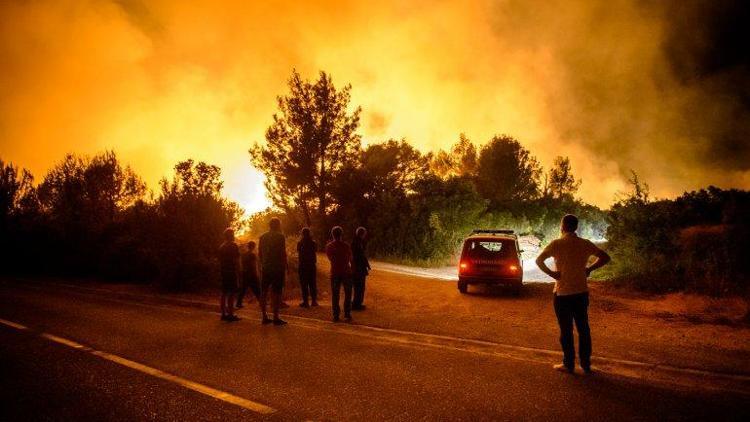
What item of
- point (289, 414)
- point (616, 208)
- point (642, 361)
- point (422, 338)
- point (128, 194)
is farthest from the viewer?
point (128, 194)

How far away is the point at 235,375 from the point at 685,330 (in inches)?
337

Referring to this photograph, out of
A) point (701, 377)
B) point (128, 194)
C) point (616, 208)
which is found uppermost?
point (128, 194)

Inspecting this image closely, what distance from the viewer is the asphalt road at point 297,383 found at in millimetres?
3998

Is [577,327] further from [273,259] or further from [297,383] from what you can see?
[273,259]

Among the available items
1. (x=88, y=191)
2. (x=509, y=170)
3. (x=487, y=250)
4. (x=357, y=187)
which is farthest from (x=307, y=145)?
(x=509, y=170)

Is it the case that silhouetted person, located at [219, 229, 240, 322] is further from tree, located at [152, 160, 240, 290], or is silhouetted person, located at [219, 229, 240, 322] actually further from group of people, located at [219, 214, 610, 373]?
tree, located at [152, 160, 240, 290]

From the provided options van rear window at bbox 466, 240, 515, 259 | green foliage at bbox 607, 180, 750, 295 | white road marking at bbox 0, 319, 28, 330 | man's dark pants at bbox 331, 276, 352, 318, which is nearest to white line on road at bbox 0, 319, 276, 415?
white road marking at bbox 0, 319, 28, 330

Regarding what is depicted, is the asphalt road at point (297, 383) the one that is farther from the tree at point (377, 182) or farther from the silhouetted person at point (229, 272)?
the tree at point (377, 182)

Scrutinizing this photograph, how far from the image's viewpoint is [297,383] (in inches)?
189

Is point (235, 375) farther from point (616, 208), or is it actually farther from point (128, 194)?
point (128, 194)

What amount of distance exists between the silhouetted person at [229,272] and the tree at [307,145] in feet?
78.0

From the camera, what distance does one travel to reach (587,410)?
4.05 meters

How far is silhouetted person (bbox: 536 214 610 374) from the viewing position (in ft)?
17.3

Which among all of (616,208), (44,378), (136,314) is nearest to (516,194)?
(616,208)
